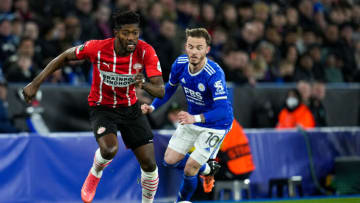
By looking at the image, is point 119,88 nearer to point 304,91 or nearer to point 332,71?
point 304,91

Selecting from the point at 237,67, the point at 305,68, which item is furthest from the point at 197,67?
the point at 305,68

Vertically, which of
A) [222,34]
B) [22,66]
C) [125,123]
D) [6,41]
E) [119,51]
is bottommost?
[125,123]

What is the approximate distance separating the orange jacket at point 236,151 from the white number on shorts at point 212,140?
5.32 ft

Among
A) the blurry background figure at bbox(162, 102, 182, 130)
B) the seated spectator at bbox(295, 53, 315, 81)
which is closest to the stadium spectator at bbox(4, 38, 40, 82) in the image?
the blurry background figure at bbox(162, 102, 182, 130)

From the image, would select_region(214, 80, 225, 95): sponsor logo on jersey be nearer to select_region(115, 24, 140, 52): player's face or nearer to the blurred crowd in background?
select_region(115, 24, 140, 52): player's face

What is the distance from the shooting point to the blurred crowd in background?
11.9 meters

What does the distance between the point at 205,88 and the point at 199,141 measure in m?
0.73

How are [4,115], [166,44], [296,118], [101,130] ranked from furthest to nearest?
[166,44] → [296,118] → [4,115] → [101,130]

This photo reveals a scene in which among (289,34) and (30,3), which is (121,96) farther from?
(289,34)

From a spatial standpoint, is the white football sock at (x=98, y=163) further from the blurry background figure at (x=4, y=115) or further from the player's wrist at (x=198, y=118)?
the blurry background figure at (x=4, y=115)

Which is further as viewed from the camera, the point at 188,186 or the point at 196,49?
the point at 188,186

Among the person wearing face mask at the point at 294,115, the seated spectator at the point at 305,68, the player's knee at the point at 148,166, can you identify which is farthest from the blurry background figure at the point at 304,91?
the player's knee at the point at 148,166

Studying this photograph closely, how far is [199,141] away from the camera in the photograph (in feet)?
27.5

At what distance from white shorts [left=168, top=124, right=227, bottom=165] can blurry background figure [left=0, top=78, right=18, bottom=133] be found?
3214 mm
